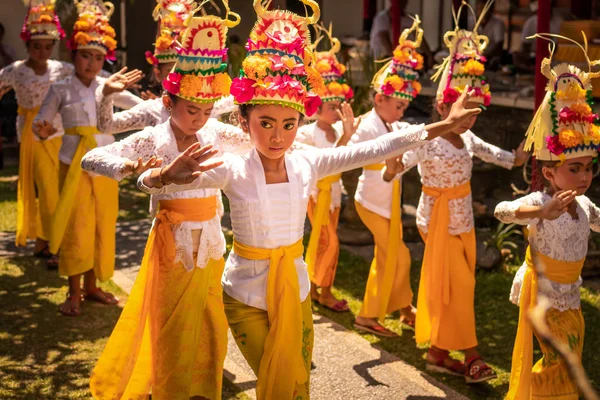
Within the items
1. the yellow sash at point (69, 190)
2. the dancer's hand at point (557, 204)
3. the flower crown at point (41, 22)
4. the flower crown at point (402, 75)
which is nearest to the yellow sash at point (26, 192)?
the flower crown at point (41, 22)

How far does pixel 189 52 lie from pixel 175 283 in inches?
46.5

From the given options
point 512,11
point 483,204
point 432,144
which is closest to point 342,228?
point 483,204

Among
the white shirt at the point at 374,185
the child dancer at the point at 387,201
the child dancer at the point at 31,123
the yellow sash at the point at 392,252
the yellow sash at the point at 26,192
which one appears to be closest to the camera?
the yellow sash at the point at 392,252

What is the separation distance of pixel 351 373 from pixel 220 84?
198cm

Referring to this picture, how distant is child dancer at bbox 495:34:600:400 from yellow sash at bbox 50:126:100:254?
3389mm

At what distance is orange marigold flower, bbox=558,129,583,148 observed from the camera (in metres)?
3.97

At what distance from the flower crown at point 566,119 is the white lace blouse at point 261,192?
0.75 meters

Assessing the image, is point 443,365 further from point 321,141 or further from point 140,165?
point 140,165

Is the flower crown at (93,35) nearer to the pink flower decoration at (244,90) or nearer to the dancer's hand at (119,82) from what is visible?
the dancer's hand at (119,82)

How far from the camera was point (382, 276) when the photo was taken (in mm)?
5863

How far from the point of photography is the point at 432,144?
5.20m

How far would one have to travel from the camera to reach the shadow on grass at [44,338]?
16.2 ft

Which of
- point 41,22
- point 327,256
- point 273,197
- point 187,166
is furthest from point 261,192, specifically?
point 41,22

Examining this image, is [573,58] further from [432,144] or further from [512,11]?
[512,11]
